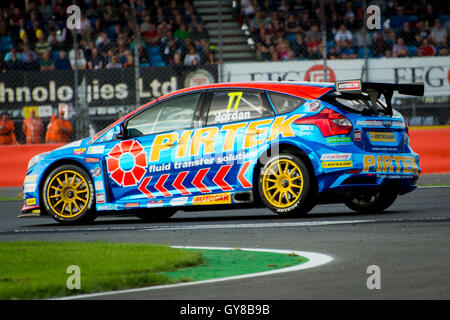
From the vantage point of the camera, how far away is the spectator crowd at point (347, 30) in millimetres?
20078

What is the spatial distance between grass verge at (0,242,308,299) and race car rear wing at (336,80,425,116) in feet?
10.5

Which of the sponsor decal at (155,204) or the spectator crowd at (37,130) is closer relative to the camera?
the sponsor decal at (155,204)

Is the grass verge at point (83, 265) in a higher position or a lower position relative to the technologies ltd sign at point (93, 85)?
lower

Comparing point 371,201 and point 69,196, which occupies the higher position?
point 69,196

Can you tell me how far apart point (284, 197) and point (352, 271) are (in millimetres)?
4159

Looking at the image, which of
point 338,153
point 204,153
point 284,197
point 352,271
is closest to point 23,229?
point 204,153

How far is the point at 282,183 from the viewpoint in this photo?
1055 centimetres

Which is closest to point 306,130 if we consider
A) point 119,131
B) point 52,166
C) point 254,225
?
point 254,225

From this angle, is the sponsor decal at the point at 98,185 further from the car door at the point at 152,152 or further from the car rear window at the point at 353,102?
the car rear window at the point at 353,102

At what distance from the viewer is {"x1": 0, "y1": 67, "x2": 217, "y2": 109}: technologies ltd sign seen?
65.6ft

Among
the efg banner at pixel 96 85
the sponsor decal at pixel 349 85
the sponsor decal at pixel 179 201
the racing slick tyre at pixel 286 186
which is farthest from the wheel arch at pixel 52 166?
the efg banner at pixel 96 85

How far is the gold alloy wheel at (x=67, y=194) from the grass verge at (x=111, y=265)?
294 cm

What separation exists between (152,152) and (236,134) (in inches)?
42.2

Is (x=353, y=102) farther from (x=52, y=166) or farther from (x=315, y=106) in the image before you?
(x=52, y=166)
